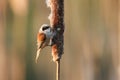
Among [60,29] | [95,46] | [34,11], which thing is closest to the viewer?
[60,29]

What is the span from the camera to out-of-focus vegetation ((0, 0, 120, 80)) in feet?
9.05

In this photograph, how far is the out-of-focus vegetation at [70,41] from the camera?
2.76 meters

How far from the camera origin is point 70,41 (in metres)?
3.07

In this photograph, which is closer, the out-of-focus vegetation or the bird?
the bird

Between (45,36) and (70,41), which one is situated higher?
(70,41)

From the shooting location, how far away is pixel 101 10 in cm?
300

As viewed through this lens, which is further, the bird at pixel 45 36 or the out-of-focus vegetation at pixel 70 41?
the out-of-focus vegetation at pixel 70 41

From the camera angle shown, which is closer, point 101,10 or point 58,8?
point 58,8

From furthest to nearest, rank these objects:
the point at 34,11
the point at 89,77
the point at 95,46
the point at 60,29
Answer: the point at 34,11
the point at 95,46
the point at 89,77
the point at 60,29

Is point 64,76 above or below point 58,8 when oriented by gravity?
below

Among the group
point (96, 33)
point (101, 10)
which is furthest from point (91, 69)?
point (101, 10)

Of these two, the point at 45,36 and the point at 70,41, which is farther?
the point at 70,41

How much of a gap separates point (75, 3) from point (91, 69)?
1.83 ft

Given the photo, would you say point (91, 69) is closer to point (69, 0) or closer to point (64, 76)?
point (64, 76)
